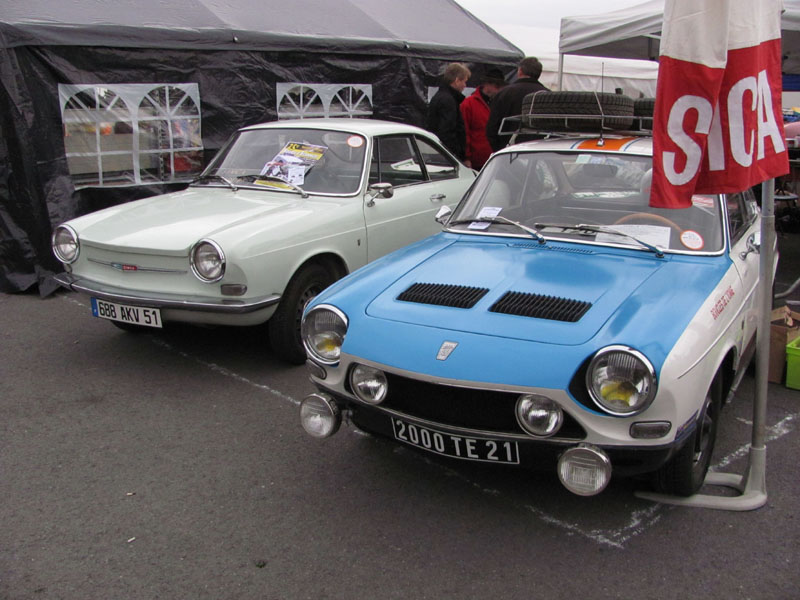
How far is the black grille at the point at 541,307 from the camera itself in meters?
3.00

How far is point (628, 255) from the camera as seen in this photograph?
360 cm

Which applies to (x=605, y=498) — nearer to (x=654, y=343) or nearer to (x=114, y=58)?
(x=654, y=343)

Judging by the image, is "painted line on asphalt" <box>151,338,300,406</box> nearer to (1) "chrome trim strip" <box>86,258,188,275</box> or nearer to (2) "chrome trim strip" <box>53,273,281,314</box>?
(2) "chrome trim strip" <box>53,273,281,314</box>

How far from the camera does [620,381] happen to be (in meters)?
2.71

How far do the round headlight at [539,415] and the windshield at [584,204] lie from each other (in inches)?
49.1

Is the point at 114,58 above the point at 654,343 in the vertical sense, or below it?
above

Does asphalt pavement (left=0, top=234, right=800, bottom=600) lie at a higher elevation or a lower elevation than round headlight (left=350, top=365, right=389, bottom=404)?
lower

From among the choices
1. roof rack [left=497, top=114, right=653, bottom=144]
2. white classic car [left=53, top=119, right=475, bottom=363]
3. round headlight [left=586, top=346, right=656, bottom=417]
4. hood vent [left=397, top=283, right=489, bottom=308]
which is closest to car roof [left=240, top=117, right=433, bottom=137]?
white classic car [left=53, top=119, right=475, bottom=363]

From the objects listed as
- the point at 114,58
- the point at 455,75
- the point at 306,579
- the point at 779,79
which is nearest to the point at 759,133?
the point at 779,79

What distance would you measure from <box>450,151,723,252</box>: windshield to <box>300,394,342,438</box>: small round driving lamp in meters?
1.39

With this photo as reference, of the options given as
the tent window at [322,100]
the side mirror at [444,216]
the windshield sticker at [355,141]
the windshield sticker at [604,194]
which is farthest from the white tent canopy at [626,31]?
the side mirror at [444,216]

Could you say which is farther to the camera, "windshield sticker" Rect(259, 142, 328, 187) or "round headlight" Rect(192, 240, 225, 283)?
"windshield sticker" Rect(259, 142, 328, 187)

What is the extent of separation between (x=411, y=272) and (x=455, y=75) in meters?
5.13

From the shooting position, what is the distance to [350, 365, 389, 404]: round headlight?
309 cm
